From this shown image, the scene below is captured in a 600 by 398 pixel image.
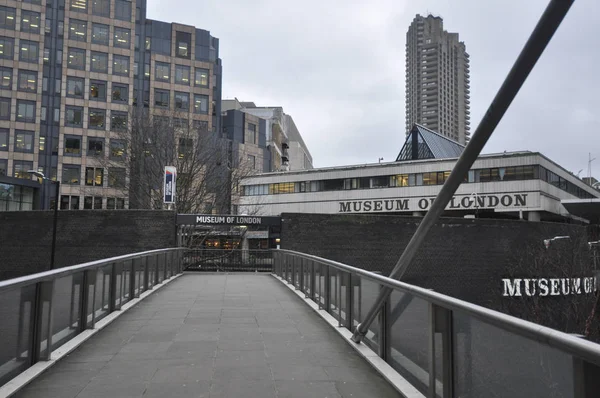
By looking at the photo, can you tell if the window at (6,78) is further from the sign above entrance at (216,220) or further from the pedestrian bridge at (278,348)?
the pedestrian bridge at (278,348)

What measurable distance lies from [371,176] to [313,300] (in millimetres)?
53462

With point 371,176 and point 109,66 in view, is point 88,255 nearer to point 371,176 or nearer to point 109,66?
point 371,176

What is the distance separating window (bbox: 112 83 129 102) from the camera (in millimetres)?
69625

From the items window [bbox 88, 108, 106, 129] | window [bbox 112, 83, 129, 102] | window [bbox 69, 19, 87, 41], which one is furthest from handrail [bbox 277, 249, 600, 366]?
window [bbox 69, 19, 87, 41]

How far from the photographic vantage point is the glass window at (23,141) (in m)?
64.2

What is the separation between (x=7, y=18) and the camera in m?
64.6

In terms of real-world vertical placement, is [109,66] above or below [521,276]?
above

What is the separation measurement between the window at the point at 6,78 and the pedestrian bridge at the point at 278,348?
63957 mm

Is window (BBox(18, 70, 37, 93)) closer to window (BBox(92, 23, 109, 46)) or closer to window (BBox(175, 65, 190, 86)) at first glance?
window (BBox(92, 23, 109, 46))

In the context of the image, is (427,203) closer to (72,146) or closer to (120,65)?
(120,65)

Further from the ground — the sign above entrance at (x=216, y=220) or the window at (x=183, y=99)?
the window at (x=183, y=99)

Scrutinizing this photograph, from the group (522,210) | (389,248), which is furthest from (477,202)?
(389,248)

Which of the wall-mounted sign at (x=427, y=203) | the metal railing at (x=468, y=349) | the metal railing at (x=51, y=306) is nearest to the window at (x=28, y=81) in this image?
the wall-mounted sign at (x=427, y=203)

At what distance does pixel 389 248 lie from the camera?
107 ft
